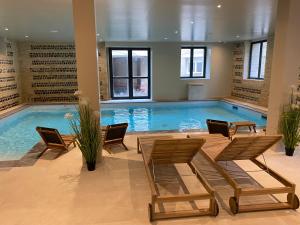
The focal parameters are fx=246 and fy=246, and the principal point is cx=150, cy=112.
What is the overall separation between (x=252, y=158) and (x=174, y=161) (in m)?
1.22

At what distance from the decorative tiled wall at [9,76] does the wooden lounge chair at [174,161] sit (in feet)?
27.0

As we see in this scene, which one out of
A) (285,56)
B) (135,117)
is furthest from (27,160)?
(135,117)

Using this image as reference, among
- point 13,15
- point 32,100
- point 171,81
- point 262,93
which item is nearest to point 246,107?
point 262,93

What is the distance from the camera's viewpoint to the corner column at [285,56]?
14.7 ft

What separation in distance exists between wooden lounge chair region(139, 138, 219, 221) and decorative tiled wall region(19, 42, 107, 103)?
908cm

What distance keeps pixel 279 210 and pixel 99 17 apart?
534cm

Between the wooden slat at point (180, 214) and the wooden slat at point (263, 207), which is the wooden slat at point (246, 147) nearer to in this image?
the wooden slat at point (263, 207)

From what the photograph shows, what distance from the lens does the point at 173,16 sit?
233 inches

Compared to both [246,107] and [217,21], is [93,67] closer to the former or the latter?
[217,21]

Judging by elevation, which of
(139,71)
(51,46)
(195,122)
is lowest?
(195,122)

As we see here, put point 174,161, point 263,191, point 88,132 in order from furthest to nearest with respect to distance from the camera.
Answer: point 88,132, point 174,161, point 263,191

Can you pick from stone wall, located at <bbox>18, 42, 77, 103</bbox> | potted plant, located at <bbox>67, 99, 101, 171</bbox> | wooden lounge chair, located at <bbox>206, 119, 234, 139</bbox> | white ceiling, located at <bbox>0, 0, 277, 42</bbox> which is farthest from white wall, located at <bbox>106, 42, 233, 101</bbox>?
potted plant, located at <bbox>67, 99, 101, 171</bbox>

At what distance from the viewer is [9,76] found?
1043cm

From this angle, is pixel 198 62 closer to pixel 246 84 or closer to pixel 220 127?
pixel 246 84
